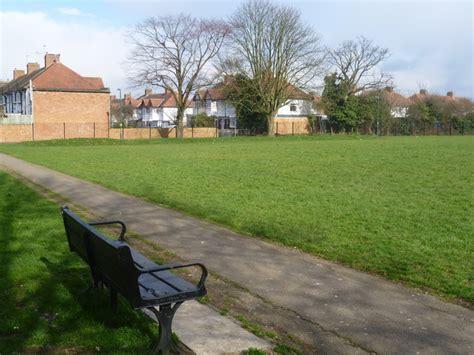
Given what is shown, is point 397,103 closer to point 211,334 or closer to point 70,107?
point 70,107

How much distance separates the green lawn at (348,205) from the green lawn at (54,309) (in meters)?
3.02

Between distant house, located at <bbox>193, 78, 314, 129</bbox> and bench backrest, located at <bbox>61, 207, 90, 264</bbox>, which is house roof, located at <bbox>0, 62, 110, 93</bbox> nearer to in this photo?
distant house, located at <bbox>193, 78, 314, 129</bbox>

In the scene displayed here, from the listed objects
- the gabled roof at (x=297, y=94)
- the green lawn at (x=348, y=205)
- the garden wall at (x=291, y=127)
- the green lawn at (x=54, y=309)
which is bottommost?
the green lawn at (x=54, y=309)

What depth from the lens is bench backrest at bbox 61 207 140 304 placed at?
12.2 ft

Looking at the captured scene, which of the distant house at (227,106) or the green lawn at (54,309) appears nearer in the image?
the green lawn at (54,309)

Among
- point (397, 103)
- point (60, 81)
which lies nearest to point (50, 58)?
point (60, 81)

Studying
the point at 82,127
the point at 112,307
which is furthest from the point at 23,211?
the point at 82,127

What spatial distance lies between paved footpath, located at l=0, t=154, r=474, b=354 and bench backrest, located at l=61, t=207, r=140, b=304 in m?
1.57

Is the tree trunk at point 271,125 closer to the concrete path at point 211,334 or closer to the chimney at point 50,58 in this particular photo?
the chimney at point 50,58

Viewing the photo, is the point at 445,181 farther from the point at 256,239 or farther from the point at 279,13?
the point at 279,13

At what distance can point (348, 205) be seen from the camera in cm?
1091

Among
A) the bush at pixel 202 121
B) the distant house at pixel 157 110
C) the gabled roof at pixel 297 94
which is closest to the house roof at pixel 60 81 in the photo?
the bush at pixel 202 121

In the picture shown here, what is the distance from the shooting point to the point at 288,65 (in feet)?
180

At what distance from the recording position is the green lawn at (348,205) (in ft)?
22.3
